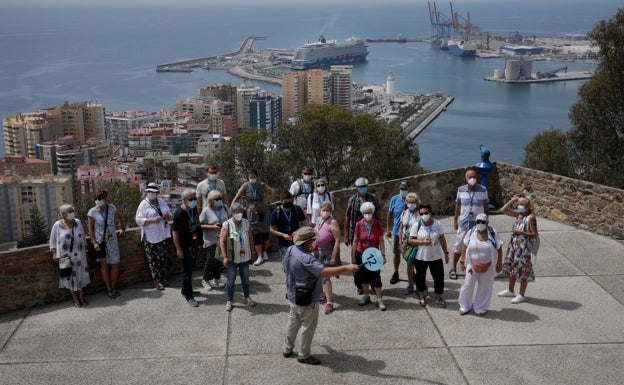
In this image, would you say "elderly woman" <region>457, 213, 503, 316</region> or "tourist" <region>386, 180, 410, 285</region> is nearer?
"elderly woman" <region>457, 213, 503, 316</region>

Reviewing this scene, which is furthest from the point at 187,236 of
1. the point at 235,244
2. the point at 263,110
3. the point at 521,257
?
the point at 263,110

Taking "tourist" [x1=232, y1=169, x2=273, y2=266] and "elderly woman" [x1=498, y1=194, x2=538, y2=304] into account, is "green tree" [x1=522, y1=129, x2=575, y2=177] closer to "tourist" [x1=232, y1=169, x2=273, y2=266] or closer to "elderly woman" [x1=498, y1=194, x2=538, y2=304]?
"elderly woman" [x1=498, y1=194, x2=538, y2=304]

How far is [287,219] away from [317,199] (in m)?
0.47

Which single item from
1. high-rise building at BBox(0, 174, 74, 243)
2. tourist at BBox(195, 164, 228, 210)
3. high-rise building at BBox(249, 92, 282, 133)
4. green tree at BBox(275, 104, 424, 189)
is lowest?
high-rise building at BBox(0, 174, 74, 243)

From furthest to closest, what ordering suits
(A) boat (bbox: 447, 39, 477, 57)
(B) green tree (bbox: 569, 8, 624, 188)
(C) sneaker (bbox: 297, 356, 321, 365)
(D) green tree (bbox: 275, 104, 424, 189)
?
(A) boat (bbox: 447, 39, 477, 57)
(D) green tree (bbox: 275, 104, 424, 189)
(B) green tree (bbox: 569, 8, 624, 188)
(C) sneaker (bbox: 297, 356, 321, 365)

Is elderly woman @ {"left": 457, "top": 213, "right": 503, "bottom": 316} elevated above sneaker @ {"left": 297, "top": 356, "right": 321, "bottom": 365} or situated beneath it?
elevated above

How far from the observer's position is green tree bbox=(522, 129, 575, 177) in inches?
713

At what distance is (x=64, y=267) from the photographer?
6.26 metres

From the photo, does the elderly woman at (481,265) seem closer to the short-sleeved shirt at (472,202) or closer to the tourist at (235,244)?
the short-sleeved shirt at (472,202)

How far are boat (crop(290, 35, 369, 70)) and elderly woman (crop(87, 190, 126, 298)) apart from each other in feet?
544

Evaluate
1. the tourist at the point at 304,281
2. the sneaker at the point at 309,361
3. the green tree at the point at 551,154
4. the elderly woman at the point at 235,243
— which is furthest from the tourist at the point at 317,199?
the green tree at the point at 551,154

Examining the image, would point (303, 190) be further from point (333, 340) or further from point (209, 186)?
point (333, 340)

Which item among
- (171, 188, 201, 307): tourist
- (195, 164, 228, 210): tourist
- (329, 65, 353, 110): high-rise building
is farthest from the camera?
(329, 65, 353, 110): high-rise building

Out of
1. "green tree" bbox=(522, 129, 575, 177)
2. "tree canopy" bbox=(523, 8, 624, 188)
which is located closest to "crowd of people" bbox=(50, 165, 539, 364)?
"tree canopy" bbox=(523, 8, 624, 188)
